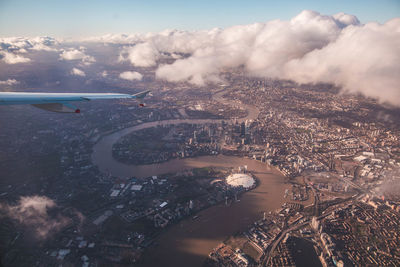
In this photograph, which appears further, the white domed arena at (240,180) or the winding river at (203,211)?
the white domed arena at (240,180)

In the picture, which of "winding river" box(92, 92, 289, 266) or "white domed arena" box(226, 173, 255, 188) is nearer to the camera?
"winding river" box(92, 92, 289, 266)

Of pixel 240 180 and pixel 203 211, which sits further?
pixel 240 180

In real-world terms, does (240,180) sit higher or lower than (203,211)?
higher
